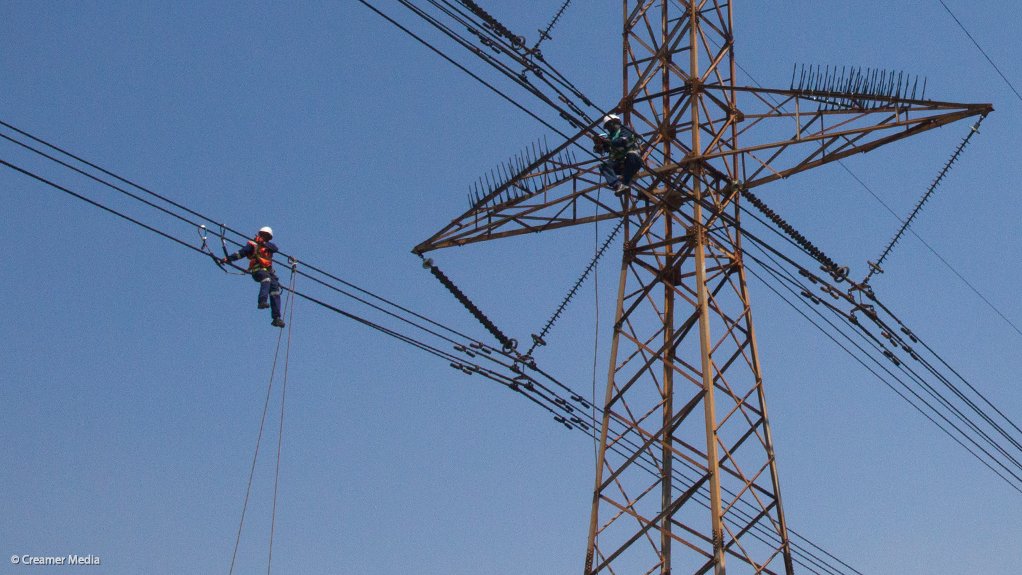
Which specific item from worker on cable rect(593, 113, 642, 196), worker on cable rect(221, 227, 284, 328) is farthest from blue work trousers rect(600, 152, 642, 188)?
worker on cable rect(221, 227, 284, 328)

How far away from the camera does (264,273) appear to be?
72.4 feet

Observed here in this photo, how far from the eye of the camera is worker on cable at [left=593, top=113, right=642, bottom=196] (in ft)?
78.0

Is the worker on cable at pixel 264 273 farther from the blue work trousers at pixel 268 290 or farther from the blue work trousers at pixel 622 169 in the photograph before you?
the blue work trousers at pixel 622 169

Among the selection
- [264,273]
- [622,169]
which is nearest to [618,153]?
[622,169]

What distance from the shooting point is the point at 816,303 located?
91.9 ft

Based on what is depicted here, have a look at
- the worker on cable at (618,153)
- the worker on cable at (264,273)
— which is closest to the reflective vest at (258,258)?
the worker on cable at (264,273)

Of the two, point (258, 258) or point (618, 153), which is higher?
point (618, 153)

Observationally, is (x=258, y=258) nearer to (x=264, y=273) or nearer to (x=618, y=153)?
(x=264, y=273)

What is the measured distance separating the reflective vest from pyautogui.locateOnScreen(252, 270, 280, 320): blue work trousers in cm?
7

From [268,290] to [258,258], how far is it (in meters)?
0.48

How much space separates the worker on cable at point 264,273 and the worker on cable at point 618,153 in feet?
18.1

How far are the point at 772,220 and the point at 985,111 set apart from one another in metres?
4.12

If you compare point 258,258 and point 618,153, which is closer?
point 258,258

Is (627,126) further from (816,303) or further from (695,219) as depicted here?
(816,303)
